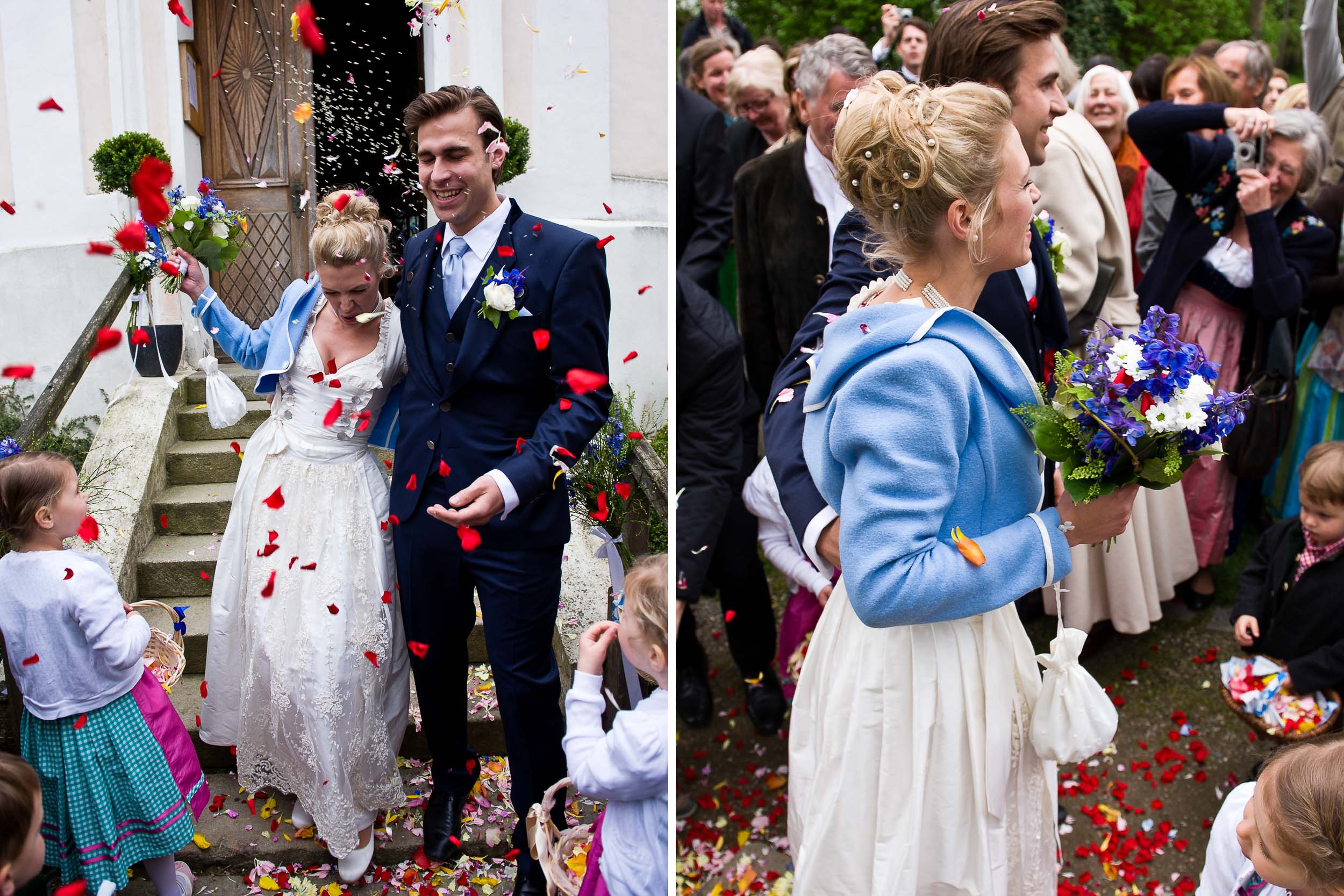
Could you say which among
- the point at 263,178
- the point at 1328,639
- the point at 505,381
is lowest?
the point at 1328,639

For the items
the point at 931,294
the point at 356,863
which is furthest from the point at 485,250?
the point at 356,863

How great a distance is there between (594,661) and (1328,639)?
1996 millimetres

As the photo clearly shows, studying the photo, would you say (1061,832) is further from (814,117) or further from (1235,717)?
(814,117)

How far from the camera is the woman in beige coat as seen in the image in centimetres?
278

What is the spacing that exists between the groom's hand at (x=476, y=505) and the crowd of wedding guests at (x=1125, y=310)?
651mm

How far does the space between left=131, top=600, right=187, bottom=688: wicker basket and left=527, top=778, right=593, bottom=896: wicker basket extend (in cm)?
65

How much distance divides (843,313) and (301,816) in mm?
1216

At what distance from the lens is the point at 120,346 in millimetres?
1730

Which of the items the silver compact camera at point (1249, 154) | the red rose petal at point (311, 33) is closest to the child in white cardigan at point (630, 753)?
the red rose petal at point (311, 33)

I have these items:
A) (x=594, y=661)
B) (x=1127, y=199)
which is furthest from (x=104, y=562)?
(x=1127, y=199)

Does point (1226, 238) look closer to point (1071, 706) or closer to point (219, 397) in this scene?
point (1071, 706)

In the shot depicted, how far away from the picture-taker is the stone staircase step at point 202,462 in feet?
5.82

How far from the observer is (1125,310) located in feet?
10.0

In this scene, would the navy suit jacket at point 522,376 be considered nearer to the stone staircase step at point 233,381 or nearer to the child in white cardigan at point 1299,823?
the stone staircase step at point 233,381
